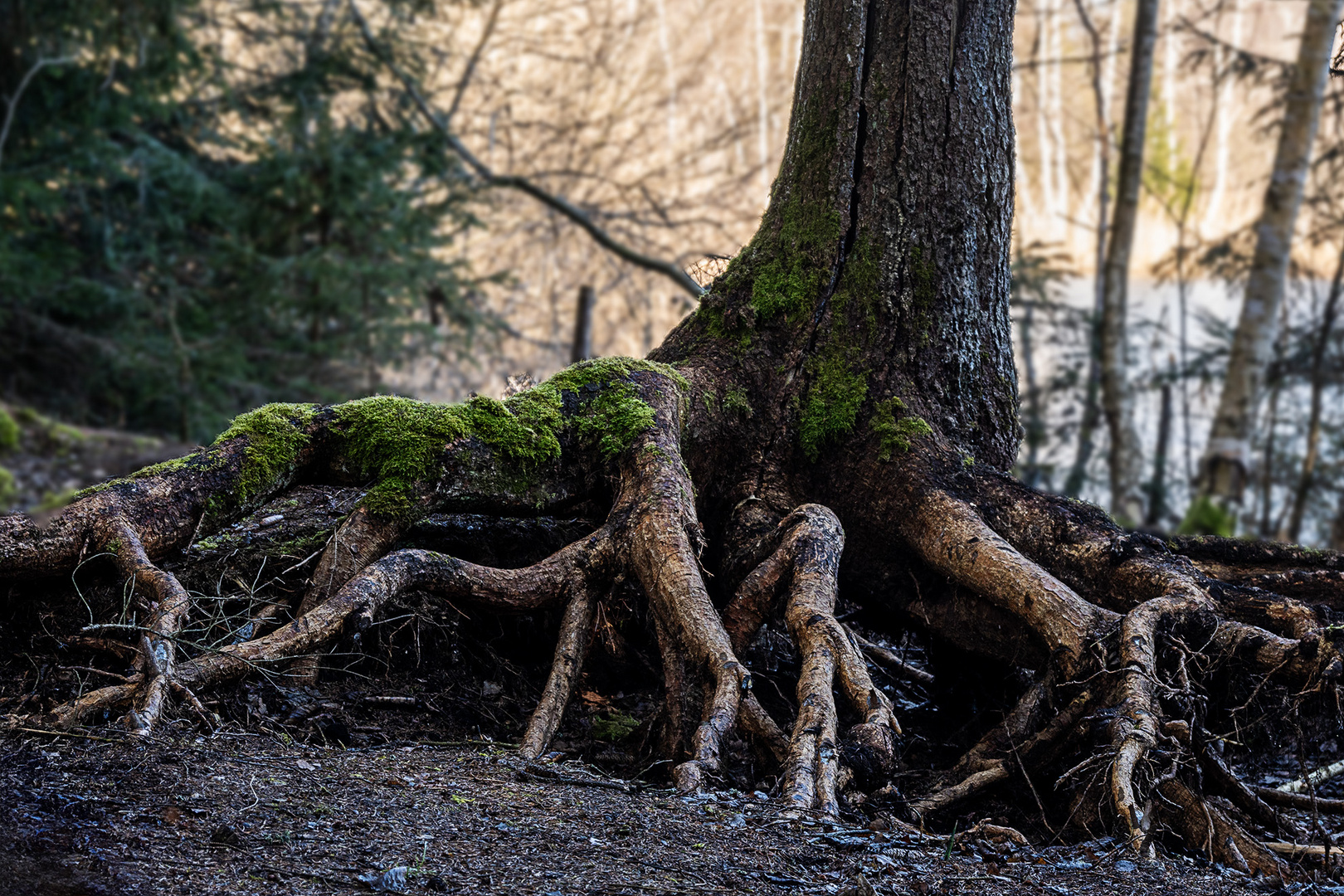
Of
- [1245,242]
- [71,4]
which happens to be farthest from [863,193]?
[1245,242]

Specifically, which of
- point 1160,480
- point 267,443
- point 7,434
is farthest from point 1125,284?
point 7,434

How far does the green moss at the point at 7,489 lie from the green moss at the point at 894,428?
8277 millimetres

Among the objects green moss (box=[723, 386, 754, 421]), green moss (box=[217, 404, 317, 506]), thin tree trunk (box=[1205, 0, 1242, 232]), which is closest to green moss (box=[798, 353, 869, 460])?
green moss (box=[723, 386, 754, 421])

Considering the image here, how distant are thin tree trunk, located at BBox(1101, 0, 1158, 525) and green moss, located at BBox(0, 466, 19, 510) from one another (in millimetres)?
11991

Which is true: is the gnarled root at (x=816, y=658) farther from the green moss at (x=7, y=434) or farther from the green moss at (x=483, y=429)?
the green moss at (x=7, y=434)

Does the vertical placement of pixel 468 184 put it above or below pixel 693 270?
above

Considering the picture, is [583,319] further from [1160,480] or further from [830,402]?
[1160,480]

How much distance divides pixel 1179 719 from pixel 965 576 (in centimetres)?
99

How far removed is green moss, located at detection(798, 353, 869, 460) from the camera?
4.71 metres

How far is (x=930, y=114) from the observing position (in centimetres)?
473

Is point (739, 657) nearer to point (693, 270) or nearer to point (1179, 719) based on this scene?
point (1179, 719)

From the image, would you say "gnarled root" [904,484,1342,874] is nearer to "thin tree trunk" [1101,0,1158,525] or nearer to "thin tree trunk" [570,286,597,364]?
"thin tree trunk" [570,286,597,364]

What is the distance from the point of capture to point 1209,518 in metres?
11.4

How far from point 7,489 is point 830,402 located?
8.37 meters
